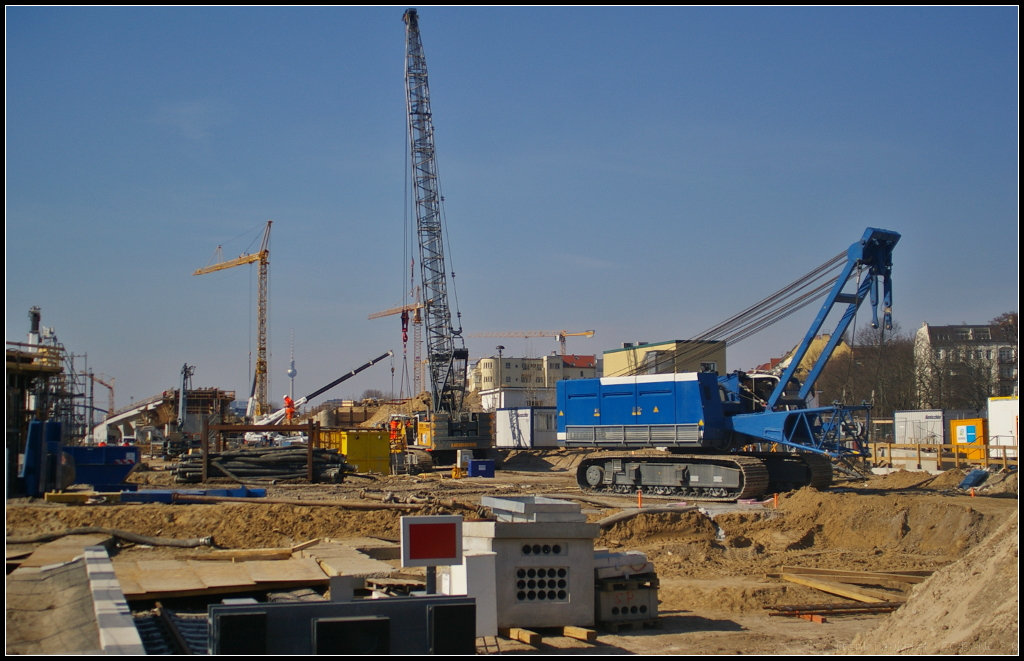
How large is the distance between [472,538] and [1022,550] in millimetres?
5632

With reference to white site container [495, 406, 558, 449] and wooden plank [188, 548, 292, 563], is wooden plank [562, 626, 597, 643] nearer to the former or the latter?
wooden plank [188, 548, 292, 563]

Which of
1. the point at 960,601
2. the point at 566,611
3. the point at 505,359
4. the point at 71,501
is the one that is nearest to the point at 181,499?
the point at 71,501

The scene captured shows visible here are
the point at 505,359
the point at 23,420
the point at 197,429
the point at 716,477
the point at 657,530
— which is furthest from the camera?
the point at 505,359

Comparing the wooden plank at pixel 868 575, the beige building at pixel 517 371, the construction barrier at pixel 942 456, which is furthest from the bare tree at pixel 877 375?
the beige building at pixel 517 371

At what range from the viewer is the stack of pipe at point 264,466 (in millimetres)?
29656

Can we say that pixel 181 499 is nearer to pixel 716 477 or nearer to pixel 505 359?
pixel 716 477

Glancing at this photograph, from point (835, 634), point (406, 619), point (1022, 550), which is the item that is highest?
point (1022, 550)

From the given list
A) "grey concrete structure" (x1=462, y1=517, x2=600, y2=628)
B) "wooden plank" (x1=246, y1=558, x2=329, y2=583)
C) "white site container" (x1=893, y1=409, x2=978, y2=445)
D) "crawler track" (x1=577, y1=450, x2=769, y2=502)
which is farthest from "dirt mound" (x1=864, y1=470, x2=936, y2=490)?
"wooden plank" (x1=246, y1=558, x2=329, y2=583)

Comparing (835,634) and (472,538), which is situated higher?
(472,538)

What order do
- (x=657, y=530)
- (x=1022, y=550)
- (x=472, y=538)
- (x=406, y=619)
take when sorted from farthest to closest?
(x=657, y=530)
(x=472, y=538)
(x=406, y=619)
(x=1022, y=550)

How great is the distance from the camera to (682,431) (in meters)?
24.7

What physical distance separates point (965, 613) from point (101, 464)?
2194 cm

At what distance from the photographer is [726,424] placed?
24.8 m

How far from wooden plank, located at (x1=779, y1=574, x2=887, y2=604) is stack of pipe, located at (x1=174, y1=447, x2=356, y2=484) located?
1976 cm
